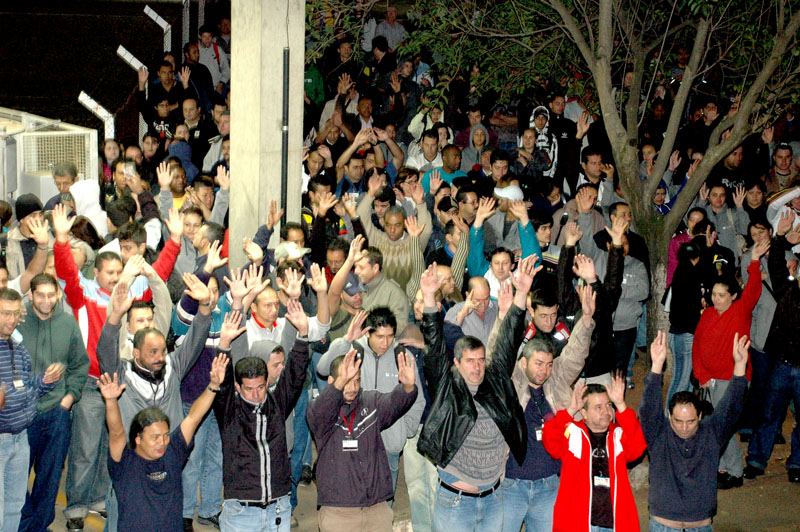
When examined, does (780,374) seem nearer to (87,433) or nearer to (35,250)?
(87,433)

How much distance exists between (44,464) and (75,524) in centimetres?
66

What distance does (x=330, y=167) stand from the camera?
41.7ft

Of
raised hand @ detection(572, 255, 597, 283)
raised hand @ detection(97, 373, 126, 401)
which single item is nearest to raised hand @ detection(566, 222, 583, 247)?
raised hand @ detection(572, 255, 597, 283)

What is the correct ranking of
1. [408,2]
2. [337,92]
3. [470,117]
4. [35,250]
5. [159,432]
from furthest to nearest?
[408,2], [337,92], [470,117], [35,250], [159,432]

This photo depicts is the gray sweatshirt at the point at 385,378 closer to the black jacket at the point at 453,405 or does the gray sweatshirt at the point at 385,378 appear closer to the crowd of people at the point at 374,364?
the crowd of people at the point at 374,364

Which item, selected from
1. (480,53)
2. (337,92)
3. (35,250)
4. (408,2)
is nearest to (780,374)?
(480,53)

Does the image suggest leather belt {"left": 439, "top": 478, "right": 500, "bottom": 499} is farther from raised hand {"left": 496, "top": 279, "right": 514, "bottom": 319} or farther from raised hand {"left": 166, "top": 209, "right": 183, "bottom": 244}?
raised hand {"left": 166, "top": 209, "right": 183, "bottom": 244}

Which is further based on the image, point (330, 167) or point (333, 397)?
point (330, 167)

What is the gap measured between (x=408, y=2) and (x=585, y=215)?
610 inches

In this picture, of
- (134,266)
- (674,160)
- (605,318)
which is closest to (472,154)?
(674,160)

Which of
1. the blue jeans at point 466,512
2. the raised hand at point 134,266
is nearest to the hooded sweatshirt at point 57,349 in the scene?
the raised hand at point 134,266

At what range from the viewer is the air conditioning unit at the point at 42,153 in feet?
39.8

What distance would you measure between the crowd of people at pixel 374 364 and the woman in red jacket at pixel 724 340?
0.8 inches

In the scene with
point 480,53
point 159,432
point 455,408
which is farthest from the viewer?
point 480,53
